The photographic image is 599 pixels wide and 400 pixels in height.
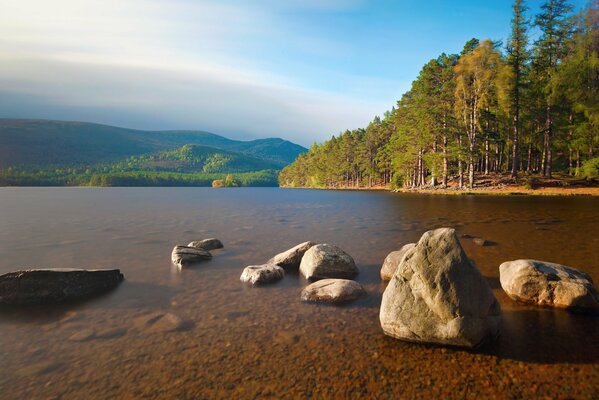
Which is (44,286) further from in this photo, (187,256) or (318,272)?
(318,272)

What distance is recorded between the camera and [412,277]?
6.94 metres

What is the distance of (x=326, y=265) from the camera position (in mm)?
11062

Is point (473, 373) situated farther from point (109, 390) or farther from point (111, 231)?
point (111, 231)

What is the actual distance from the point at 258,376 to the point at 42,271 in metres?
7.95

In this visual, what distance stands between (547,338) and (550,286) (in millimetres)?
2259

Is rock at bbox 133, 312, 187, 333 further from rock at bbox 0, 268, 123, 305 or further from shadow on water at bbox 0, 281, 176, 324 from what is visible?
rock at bbox 0, 268, 123, 305

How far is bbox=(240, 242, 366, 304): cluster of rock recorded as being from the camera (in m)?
8.90

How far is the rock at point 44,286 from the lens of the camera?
8727 mm

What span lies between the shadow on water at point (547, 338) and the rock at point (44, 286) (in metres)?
10.9

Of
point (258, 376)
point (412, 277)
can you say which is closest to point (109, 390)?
point (258, 376)

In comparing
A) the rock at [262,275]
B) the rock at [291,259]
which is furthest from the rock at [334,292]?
the rock at [291,259]

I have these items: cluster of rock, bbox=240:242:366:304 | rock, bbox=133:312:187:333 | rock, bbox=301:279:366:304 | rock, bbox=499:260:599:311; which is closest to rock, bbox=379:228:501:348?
rock, bbox=301:279:366:304

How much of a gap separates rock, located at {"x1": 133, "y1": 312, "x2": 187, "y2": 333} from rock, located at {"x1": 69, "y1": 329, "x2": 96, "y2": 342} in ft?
2.95

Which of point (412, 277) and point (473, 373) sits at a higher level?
point (412, 277)
